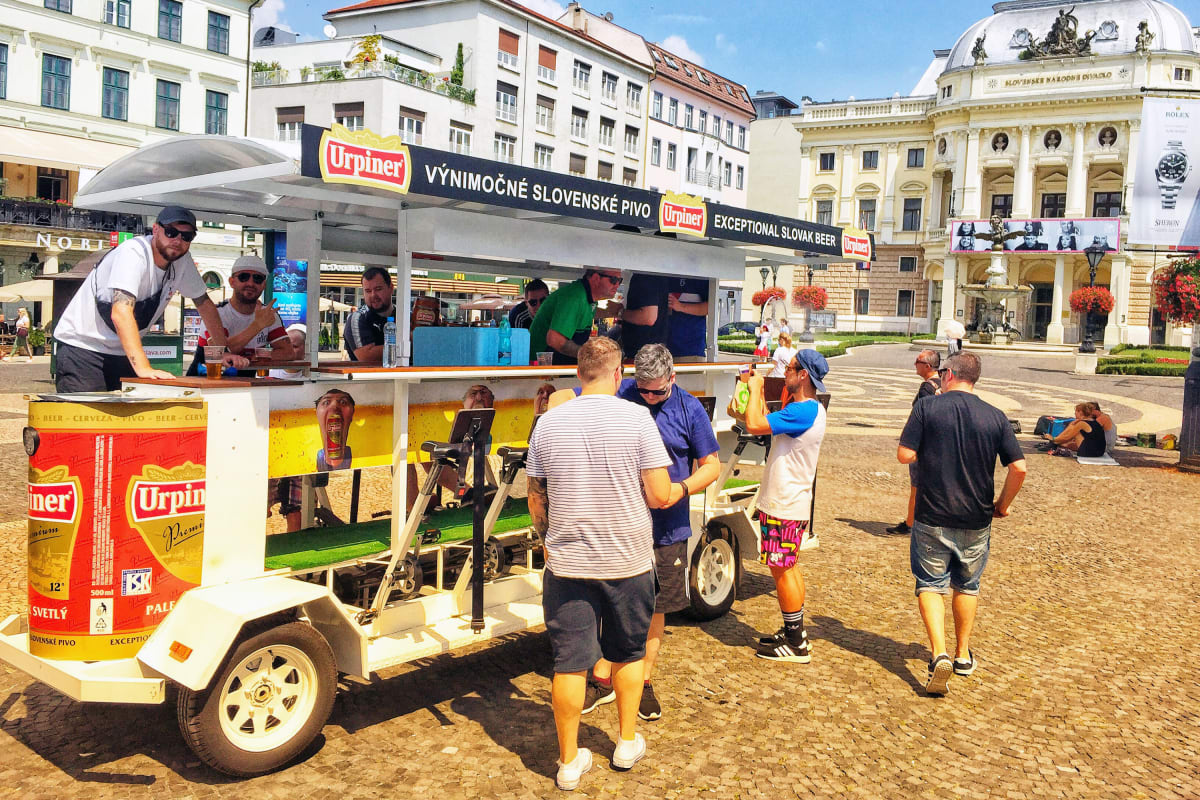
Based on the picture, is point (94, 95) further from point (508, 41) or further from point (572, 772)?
point (572, 772)

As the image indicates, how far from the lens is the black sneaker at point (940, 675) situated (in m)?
5.92

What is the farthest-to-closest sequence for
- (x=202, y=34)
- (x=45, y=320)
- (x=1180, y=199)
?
(x=202, y=34)
(x=45, y=320)
(x=1180, y=199)

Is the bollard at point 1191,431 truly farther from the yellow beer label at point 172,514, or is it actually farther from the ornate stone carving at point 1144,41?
the ornate stone carving at point 1144,41

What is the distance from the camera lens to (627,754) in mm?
4738

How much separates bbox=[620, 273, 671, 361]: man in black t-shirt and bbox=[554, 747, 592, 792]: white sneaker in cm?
444

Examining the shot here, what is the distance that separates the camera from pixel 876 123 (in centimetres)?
7569

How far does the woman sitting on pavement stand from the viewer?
1673 centimetres

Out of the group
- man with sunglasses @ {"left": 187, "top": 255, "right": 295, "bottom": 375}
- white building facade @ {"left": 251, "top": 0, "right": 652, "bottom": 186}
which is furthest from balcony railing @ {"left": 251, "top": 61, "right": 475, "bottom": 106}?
man with sunglasses @ {"left": 187, "top": 255, "right": 295, "bottom": 375}

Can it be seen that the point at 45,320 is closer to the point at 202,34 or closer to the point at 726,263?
the point at 202,34

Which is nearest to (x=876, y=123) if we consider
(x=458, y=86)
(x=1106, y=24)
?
(x=1106, y=24)

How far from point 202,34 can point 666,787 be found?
152ft

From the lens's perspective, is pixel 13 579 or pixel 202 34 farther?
pixel 202 34

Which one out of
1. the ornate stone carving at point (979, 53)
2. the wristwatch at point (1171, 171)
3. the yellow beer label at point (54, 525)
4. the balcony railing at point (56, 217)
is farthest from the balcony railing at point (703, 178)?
the yellow beer label at point (54, 525)

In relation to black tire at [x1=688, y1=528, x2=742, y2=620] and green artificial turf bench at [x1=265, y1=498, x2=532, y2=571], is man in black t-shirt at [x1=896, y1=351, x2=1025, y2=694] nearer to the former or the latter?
black tire at [x1=688, y1=528, x2=742, y2=620]
